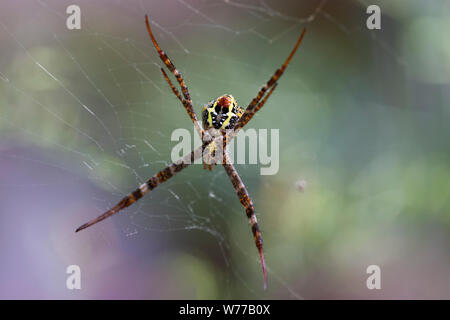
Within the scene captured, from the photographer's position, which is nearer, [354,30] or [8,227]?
[8,227]

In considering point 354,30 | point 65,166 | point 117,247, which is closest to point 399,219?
point 354,30

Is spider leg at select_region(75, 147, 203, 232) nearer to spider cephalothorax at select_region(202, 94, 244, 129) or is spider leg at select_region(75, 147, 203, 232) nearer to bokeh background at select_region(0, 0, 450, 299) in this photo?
spider cephalothorax at select_region(202, 94, 244, 129)

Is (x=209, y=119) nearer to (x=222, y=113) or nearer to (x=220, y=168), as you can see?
(x=222, y=113)

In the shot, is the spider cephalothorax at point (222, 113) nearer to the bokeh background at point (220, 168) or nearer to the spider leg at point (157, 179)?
the spider leg at point (157, 179)

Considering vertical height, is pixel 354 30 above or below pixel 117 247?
above

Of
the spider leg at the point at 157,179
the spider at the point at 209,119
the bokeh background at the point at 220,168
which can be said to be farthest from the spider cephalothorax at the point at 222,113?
the bokeh background at the point at 220,168

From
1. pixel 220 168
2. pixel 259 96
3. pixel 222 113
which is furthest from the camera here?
pixel 220 168

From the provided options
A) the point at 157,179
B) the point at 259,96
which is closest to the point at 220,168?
the point at 157,179

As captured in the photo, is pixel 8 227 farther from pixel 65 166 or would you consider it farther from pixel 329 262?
pixel 329 262
